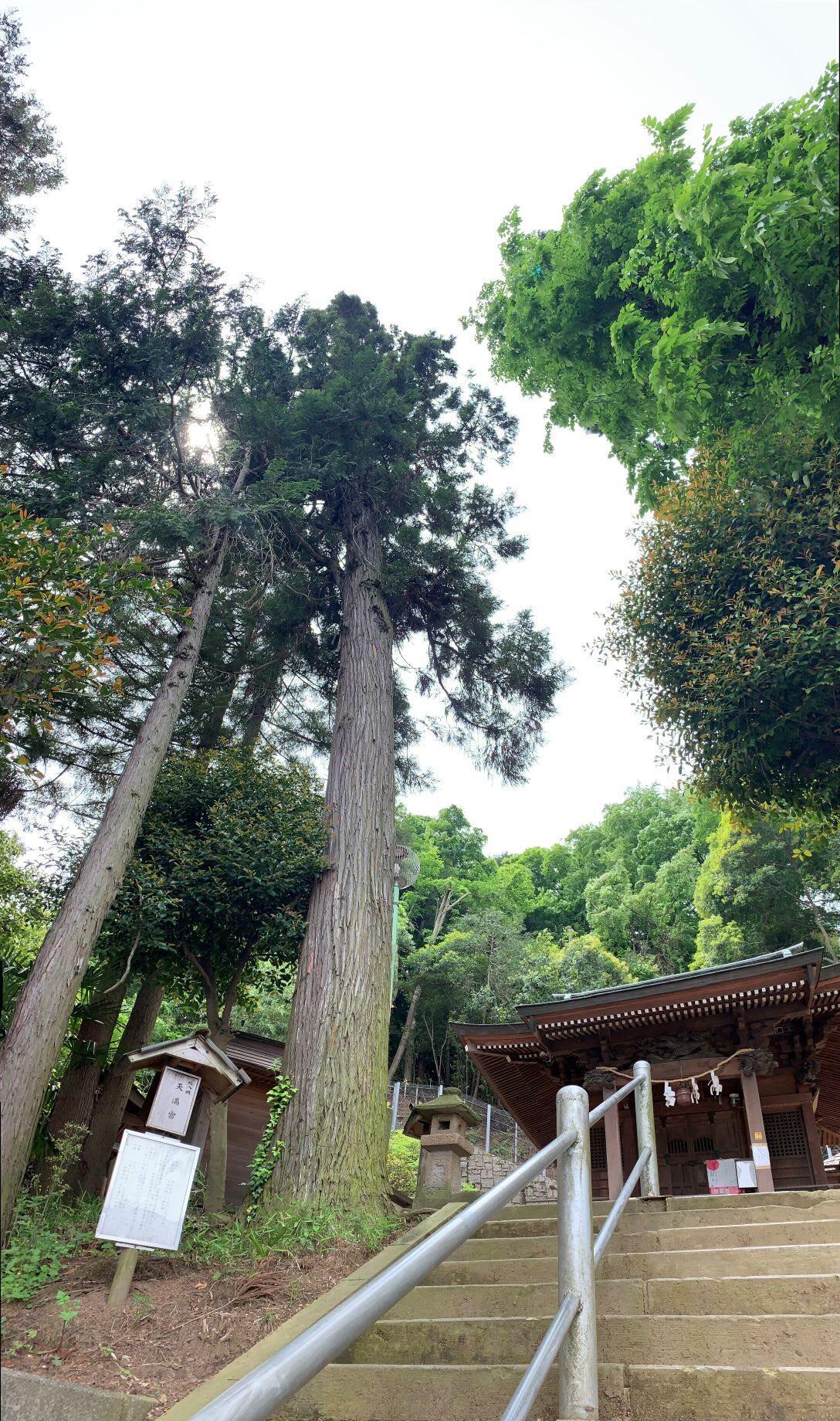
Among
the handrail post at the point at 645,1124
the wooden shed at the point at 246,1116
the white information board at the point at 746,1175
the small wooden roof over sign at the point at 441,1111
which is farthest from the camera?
the wooden shed at the point at 246,1116

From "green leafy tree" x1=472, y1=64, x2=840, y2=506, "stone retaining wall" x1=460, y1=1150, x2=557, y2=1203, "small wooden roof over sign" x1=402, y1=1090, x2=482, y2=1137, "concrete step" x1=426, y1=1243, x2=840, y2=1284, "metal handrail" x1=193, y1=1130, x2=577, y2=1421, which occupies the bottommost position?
"metal handrail" x1=193, y1=1130, x2=577, y2=1421

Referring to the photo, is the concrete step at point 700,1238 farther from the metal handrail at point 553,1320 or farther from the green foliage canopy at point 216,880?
the green foliage canopy at point 216,880

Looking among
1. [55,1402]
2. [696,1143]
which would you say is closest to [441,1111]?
[55,1402]

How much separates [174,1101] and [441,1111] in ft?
9.52

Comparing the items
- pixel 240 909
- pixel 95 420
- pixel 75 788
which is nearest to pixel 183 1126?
pixel 240 909

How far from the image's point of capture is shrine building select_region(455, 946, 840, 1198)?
8.56 meters

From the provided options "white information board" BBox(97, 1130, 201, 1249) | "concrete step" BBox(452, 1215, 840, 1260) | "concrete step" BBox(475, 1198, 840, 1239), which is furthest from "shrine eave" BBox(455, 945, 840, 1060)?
"white information board" BBox(97, 1130, 201, 1249)

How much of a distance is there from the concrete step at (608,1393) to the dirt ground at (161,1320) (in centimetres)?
96

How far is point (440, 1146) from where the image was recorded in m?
6.83

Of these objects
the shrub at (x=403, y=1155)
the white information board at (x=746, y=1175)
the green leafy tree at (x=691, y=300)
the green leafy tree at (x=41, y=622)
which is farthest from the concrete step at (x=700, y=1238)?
the shrub at (x=403, y=1155)

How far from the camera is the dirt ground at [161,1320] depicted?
11.7ft

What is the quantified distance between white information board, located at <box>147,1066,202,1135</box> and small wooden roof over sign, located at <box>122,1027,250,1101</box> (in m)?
0.06

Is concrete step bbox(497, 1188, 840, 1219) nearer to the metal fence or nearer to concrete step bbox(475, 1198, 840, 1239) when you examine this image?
concrete step bbox(475, 1198, 840, 1239)

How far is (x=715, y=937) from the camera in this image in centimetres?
2264
